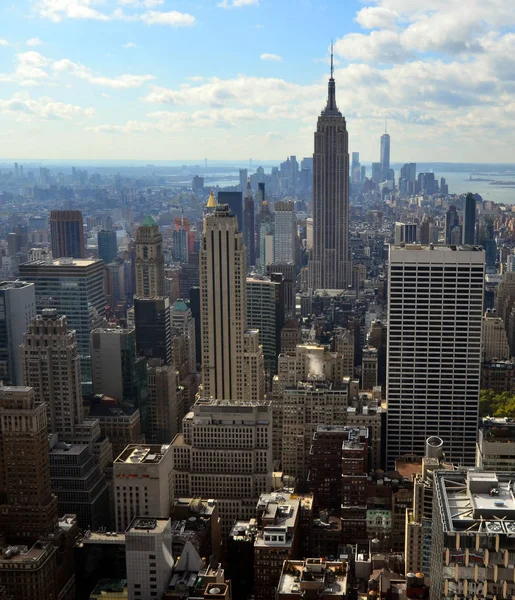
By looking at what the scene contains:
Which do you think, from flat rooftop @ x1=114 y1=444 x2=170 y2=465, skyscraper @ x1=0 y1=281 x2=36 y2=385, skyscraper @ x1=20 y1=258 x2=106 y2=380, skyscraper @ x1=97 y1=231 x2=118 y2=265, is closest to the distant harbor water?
skyscraper @ x1=20 y1=258 x2=106 y2=380

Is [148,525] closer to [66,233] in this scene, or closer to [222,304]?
[222,304]

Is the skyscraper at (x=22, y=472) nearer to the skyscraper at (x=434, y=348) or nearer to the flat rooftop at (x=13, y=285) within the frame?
the skyscraper at (x=434, y=348)

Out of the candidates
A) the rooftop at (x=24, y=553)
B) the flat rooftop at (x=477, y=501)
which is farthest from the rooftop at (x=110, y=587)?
the flat rooftop at (x=477, y=501)

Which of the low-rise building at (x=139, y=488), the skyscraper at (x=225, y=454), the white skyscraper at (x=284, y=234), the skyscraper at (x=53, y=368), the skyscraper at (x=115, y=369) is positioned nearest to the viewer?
the low-rise building at (x=139, y=488)

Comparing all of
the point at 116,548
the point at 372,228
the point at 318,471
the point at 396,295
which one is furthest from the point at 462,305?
the point at 372,228

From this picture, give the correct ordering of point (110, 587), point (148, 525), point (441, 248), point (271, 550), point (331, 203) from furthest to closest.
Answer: point (331, 203)
point (441, 248)
point (271, 550)
point (110, 587)
point (148, 525)

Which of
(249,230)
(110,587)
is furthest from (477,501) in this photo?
(249,230)
